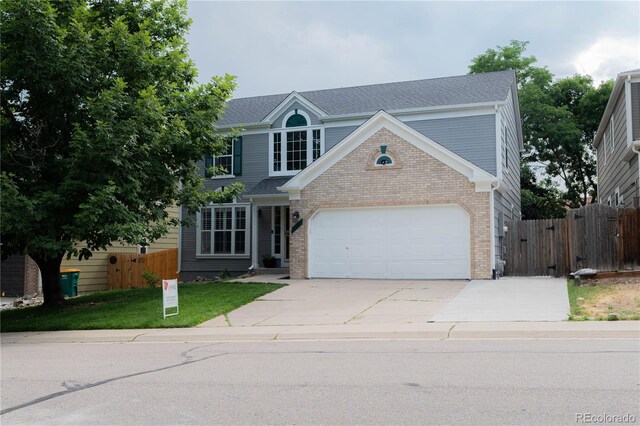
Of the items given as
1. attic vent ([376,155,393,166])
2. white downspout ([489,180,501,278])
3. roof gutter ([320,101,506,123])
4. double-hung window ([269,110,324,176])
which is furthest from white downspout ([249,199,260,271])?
white downspout ([489,180,501,278])

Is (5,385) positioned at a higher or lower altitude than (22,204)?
lower

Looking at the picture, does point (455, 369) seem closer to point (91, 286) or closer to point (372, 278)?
point (372, 278)

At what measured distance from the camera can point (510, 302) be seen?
1316cm

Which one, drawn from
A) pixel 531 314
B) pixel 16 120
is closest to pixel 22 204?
pixel 16 120

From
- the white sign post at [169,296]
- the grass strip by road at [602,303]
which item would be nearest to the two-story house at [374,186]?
the grass strip by road at [602,303]

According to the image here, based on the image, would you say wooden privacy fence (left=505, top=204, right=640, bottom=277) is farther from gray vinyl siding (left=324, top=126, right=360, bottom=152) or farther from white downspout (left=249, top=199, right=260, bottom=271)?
white downspout (left=249, top=199, right=260, bottom=271)

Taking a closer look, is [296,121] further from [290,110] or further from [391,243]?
[391,243]

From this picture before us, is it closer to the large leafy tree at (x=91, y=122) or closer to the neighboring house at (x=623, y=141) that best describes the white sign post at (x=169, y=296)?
the large leafy tree at (x=91, y=122)

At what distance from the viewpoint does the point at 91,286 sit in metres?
23.2

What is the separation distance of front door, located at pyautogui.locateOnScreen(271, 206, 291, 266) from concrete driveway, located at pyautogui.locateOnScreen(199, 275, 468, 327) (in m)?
4.60

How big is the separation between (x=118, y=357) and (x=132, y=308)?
18.3ft

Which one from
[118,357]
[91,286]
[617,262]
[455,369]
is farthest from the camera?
[91,286]

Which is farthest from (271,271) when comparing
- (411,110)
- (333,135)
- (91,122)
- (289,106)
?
(91,122)

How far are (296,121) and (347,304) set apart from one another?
11.5 metres
